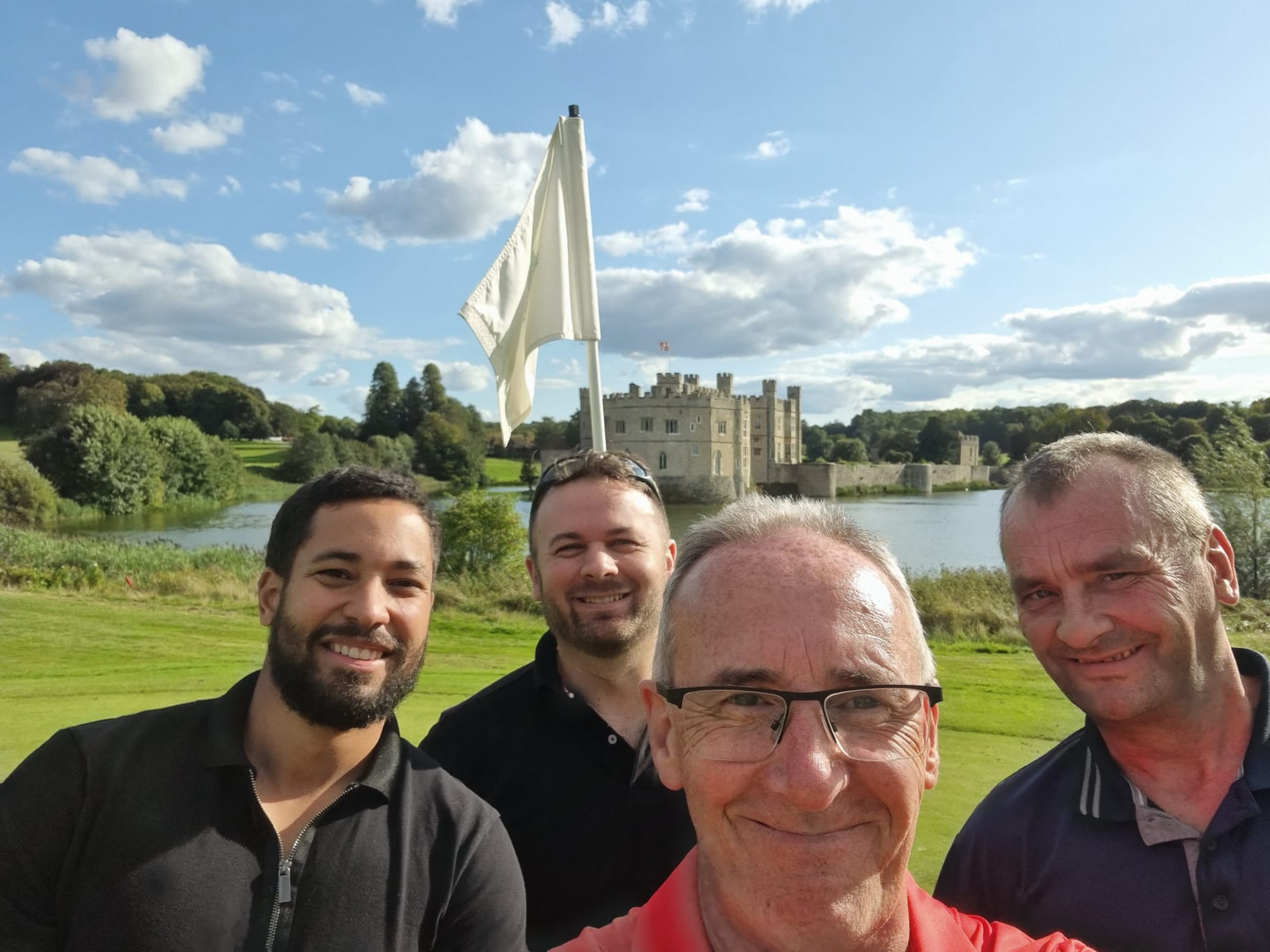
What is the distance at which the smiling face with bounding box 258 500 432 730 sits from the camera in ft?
6.95

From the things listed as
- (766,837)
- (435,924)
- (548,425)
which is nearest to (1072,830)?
(766,837)

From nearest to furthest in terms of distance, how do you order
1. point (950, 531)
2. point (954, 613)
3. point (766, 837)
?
point (766, 837) < point (954, 613) < point (950, 531)

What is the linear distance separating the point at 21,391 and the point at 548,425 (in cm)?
4331

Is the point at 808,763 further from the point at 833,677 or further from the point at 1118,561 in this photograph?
the point at 1118,561

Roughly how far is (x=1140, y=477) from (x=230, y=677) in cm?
668

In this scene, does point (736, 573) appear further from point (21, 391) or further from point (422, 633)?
point (21, 391)

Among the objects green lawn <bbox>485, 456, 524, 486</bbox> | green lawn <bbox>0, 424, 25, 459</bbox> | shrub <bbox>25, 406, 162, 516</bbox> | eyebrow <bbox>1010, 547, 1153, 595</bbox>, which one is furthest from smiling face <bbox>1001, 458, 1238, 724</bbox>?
green lawn <bbox>485, 456, 524, 486</bbox>

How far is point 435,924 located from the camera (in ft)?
6.32

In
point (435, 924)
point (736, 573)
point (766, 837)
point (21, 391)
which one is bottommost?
point (435, 924)

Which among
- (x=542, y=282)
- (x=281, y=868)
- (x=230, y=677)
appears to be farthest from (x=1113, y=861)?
(x=230, y=677)

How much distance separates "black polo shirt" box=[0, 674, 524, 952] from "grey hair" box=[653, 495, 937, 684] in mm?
907

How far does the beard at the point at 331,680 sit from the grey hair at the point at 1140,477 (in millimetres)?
1703

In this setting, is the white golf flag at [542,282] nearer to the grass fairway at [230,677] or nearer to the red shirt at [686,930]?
the grass fairway at [230,677]

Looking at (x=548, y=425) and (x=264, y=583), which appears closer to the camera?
(x=264, y=583)
